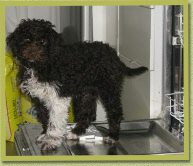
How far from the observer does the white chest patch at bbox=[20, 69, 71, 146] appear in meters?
1.79

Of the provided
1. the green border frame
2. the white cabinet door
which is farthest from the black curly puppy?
the white cabinet door

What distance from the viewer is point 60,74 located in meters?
1.78

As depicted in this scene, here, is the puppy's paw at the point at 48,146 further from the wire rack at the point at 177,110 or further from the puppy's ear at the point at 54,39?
the wire rack at the point at 177,110

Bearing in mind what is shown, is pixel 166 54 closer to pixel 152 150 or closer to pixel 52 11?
pixel 152 150

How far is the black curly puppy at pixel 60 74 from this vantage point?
1688mm

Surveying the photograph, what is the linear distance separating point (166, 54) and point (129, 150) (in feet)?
2.04

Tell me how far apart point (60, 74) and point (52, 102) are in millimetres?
171

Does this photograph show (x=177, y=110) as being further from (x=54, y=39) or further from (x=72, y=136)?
(x=54, y=39)

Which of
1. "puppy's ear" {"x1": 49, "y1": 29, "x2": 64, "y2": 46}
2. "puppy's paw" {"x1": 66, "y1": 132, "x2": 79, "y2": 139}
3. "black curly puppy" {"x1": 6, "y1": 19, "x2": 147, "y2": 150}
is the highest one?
"puppy's ear" {"x1": 49, "y1": 29, "x2": 64, "y2": 46}

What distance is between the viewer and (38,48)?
166 centimetres

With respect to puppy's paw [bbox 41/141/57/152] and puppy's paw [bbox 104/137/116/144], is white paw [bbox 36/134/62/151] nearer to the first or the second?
puppy's paw [bbox 41/141/57/152]

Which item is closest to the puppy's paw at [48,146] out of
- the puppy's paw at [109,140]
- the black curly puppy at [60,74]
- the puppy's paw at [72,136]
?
the black curly puppy at [60,74]

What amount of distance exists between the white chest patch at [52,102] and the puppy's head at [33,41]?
13 centimetres

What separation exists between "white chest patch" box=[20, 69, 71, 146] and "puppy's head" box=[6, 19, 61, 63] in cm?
13
